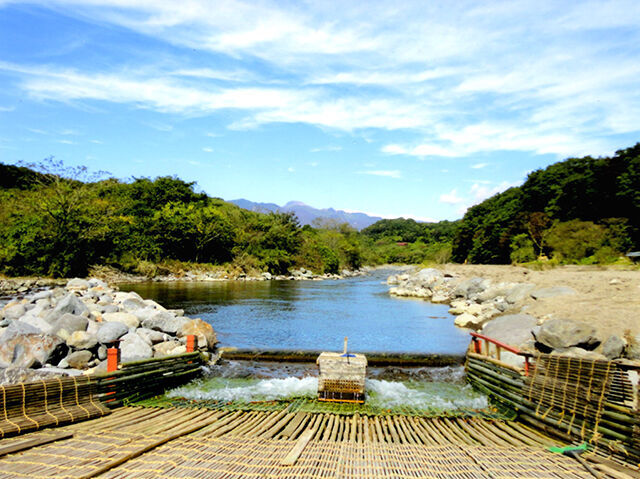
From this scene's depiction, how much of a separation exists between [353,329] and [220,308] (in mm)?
7316

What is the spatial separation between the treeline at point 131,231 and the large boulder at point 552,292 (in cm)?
2838

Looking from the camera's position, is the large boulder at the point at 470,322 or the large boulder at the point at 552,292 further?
the large boulder at the point at 470,322

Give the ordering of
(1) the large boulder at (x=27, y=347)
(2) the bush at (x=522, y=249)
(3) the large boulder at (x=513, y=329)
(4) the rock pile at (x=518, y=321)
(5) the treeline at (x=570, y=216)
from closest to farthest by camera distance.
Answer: (1) the large boulder at (x=27, y=347) → (4) the rock pile at (x=518, y=321) → (3) the large boulder at (x=513, y=329) → (5) the treeline at (x=570, y=216) → (2) the bush at (x=522, y=249)

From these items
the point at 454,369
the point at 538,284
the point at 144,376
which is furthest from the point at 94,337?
the point at 538,284

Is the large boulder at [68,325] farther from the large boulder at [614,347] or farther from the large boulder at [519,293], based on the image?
the large boulder at [519,293]

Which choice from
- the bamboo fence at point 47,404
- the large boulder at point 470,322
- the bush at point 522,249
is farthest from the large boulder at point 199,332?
the bush at point 522,249

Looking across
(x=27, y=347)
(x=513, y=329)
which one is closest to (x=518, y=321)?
(x=513, y=329)

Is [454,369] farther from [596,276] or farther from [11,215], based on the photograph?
[11,215]

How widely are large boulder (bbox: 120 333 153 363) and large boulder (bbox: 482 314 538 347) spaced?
389 inches

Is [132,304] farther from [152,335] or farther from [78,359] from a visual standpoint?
[78,359]

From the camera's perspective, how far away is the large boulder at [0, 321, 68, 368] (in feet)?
25.3

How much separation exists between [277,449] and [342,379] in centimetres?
300

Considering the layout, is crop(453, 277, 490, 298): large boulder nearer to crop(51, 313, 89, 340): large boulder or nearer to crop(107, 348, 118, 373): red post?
crop(51, 313, 89, 340): large boulder

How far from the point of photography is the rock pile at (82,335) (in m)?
8.05
